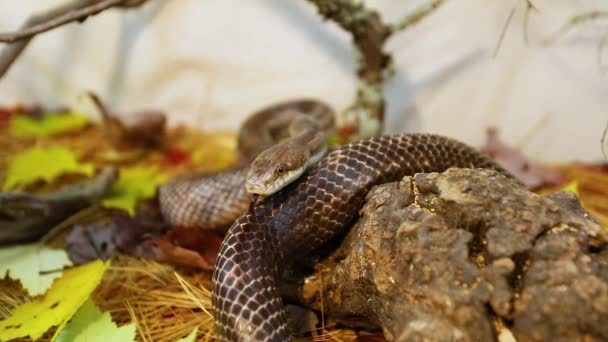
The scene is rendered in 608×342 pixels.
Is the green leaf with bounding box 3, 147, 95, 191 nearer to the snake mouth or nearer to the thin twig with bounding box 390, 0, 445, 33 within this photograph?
the snake mouth

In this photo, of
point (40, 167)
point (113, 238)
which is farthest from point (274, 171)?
point (40, 167)

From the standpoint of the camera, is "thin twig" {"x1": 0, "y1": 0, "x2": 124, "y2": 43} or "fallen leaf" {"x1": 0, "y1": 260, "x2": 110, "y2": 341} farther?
"thin twig" {"x1": 0, "y1": 0, "x2": 124, "y2": 43}

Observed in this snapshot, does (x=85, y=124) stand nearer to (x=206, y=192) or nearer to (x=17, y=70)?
(x=17, y=70)

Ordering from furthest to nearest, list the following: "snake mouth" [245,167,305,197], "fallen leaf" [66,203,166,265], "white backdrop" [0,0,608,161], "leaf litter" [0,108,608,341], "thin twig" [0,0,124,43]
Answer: "white backdrop" [0,0,608,161] → "fallen leaf" [66,203,166,265] → "thin twig" [0,0,124,43] → "leaf litter" [0,108,608,341] → "snake mouth" [245,167,305,197]

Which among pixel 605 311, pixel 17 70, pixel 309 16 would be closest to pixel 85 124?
pixel 17 70

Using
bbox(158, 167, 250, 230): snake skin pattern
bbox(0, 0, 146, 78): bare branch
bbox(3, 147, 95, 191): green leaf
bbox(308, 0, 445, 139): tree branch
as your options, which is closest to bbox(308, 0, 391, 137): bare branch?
bbox(308, 0, 445, 139): tree branch

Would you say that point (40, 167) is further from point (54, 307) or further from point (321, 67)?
point (321, 67)
